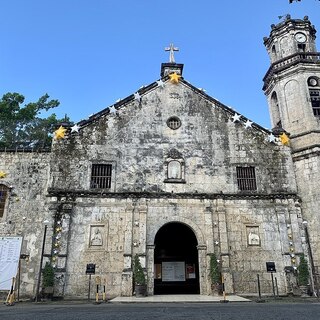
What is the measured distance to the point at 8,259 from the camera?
693 inches

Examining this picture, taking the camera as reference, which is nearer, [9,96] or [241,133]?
[241,133]

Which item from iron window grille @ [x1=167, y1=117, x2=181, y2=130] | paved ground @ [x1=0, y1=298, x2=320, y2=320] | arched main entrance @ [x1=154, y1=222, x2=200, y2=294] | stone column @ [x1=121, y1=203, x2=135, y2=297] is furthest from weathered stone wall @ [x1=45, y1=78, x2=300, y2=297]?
paved ground @ [x1=0, y1=298, x2=320, y2=320]

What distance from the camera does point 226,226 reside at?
60.2 feet

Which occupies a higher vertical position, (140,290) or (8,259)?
(8,259)

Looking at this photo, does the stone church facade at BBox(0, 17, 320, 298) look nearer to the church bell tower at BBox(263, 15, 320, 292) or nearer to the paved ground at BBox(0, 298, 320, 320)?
the church bell tower at BBox(263, 15, 320, 292)

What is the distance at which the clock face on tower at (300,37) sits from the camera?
23.2 m

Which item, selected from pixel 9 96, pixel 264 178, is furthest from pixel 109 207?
pixel 9 96

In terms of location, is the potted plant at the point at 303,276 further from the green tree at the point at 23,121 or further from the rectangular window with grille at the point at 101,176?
the green tree at the point at 23,121

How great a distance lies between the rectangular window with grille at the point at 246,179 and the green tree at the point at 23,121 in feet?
53.2

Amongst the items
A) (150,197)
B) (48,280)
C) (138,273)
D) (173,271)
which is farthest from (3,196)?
(173,271)

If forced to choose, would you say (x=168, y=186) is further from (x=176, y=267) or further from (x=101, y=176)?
(x=176, y=267)

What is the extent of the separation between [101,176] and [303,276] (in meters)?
11.9

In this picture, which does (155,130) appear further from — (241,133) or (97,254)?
(97,254)

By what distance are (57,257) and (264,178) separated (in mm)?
12341
